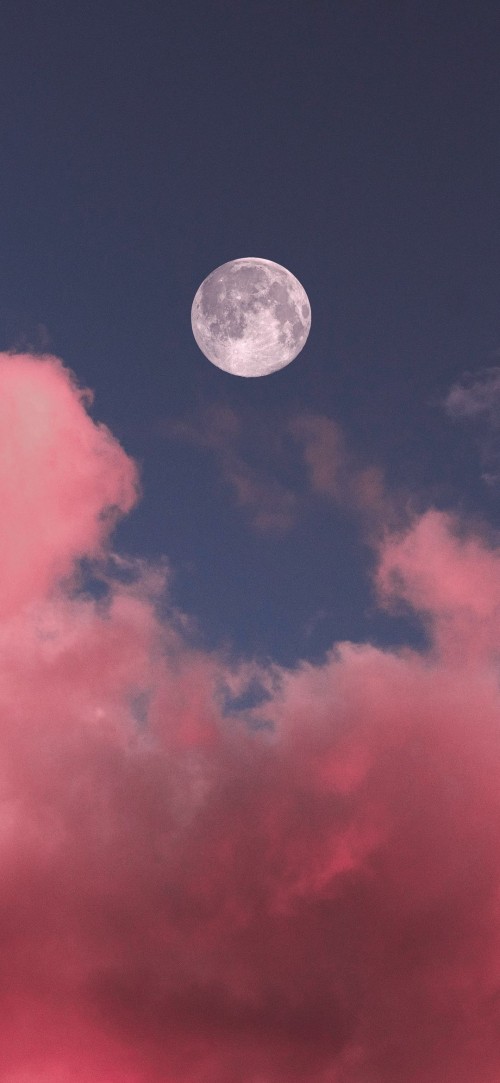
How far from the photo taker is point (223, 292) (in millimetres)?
50094

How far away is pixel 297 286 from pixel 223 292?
6.40 m

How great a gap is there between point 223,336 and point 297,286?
7.74m

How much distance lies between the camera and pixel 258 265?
5191cm

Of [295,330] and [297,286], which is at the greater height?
[297,286]

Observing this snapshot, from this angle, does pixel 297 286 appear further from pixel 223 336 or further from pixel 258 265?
pixel 223 336

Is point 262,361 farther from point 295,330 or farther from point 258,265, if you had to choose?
point 258,265

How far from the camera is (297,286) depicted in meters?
53.1

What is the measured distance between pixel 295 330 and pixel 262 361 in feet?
11.6

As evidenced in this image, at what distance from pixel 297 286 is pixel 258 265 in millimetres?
3367

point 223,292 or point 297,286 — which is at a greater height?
point 297,286

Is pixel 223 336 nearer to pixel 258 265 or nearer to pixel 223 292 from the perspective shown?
pixel 223 292

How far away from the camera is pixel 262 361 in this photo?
51.4 m

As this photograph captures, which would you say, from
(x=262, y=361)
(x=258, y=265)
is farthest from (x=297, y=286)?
(x=262, y=361)

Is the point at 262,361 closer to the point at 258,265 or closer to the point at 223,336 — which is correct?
the point at 223,336
